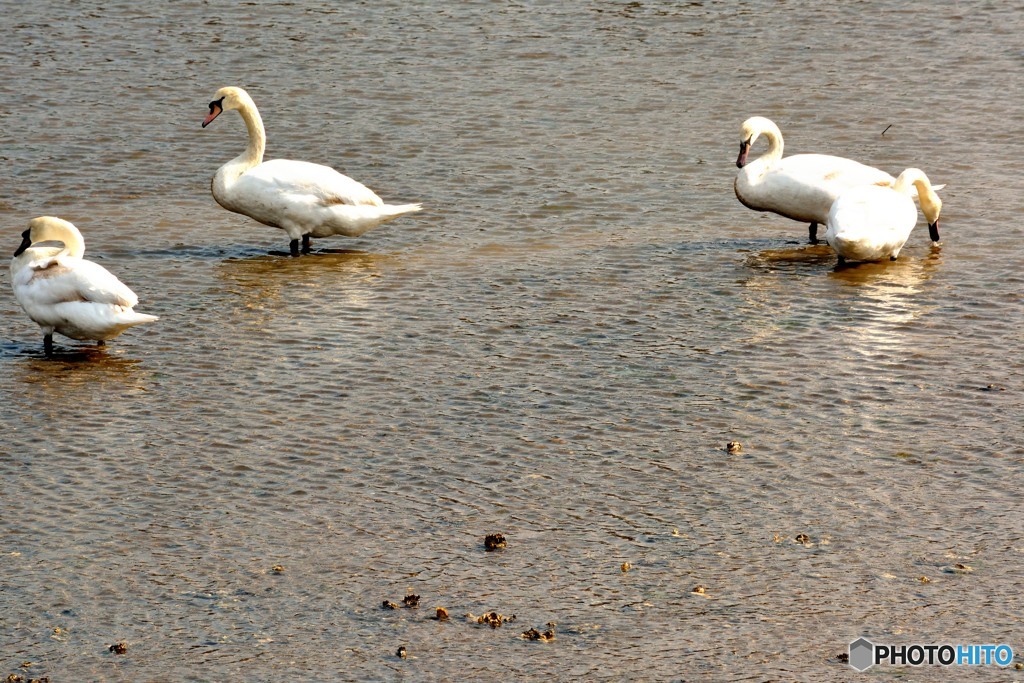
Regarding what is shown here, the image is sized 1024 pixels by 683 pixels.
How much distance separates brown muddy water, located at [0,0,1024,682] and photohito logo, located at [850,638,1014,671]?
73mm

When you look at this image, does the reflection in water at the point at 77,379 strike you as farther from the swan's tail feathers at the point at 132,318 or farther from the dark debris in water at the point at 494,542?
the dark debris in water at the point at 494,542

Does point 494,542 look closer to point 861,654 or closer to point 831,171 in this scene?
point 861,654

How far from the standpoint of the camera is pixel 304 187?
11.5 m

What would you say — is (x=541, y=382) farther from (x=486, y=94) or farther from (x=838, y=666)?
(x=486, y=94)

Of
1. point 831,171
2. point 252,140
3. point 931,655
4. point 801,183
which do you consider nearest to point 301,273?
point 252,140

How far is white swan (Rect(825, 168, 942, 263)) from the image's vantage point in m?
10.5

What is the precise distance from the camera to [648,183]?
12.8 m

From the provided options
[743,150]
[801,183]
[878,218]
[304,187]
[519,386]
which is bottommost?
[519,386]

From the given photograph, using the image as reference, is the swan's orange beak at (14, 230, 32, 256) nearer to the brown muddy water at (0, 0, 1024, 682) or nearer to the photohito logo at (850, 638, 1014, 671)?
the brown muddy water at (0, 0, 1024, 682)

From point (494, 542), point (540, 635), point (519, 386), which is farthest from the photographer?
point (519, 386)

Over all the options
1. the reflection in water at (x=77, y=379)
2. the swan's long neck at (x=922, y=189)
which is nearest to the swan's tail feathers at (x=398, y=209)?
the reflection in water at (x=77, y=379)

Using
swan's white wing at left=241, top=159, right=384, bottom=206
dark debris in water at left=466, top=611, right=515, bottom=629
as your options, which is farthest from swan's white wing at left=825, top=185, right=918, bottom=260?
dark debris in water at left=466, top=611, right=515, bottom=629

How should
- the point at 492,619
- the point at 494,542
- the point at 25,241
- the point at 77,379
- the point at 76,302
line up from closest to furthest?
1. the point at 492,619
2. the point at 494,542
3. the point at 77,379
4. the point at 76,302
5. the point at 25,241

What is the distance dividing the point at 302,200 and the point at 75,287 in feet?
8.47
